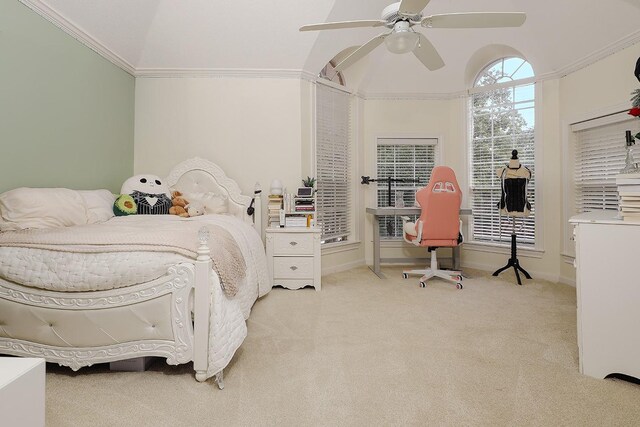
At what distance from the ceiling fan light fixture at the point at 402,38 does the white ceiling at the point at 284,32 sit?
5.72 feet

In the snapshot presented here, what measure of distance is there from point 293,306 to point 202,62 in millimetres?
3005

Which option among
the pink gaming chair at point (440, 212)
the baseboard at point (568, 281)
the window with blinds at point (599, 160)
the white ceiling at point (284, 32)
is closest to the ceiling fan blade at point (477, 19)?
the pink gaming chair at point (440, 212)

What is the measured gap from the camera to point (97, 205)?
3.06 metres

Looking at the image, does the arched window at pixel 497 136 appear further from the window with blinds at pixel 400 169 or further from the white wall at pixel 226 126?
the white wall at pixel 226 126

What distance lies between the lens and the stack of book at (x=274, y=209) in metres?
3.99

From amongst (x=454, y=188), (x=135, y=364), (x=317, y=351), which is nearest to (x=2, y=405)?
(x=135, y=364)

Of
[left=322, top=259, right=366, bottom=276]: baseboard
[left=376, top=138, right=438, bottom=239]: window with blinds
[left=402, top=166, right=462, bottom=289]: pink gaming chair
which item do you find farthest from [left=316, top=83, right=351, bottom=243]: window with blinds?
[left=402, top=166, right=462, bottom=289]: pink gaming chair

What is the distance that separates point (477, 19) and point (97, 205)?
3.21m

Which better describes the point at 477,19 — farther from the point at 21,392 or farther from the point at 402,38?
the point at 21,392

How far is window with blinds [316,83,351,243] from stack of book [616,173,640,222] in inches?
126

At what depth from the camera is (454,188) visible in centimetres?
377

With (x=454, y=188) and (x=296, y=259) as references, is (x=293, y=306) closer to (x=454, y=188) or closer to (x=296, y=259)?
(x=296, y=259)

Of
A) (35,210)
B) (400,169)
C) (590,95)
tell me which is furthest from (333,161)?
(35,210)

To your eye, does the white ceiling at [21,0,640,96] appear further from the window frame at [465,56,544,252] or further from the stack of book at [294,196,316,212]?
the stack of book at [294,196,316,212]
